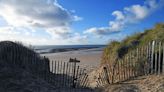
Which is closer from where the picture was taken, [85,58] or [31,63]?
[31,63]

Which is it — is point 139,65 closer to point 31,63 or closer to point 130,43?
point 130,43

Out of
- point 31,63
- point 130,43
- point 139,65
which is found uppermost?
point 130,43

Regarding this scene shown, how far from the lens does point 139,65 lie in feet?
48.2

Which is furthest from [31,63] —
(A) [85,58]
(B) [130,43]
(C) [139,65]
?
(A) [85,58]

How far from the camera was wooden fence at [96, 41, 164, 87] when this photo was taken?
13.6 meters

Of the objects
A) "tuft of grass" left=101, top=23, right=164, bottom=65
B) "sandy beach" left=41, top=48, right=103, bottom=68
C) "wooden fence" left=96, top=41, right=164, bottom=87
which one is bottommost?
"sandy beach" left=41, top=48, right=103, bottom=68

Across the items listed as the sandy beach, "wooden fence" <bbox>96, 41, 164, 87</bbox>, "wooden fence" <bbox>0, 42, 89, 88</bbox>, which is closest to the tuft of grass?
"wooden fence" <bbox>96, 41, 164, 87</bbox>

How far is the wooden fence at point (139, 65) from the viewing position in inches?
534

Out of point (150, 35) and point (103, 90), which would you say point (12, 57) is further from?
point (150, 35)

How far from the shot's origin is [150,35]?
17.1m

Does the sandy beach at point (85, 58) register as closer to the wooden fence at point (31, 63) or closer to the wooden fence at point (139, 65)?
the wooden fence at point (139, 65)

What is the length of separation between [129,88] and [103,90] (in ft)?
3.38

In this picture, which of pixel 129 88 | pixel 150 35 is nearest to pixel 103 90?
pixel 129 88

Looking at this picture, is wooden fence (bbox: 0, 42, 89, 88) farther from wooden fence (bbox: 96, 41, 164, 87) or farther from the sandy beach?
the sandy beach
